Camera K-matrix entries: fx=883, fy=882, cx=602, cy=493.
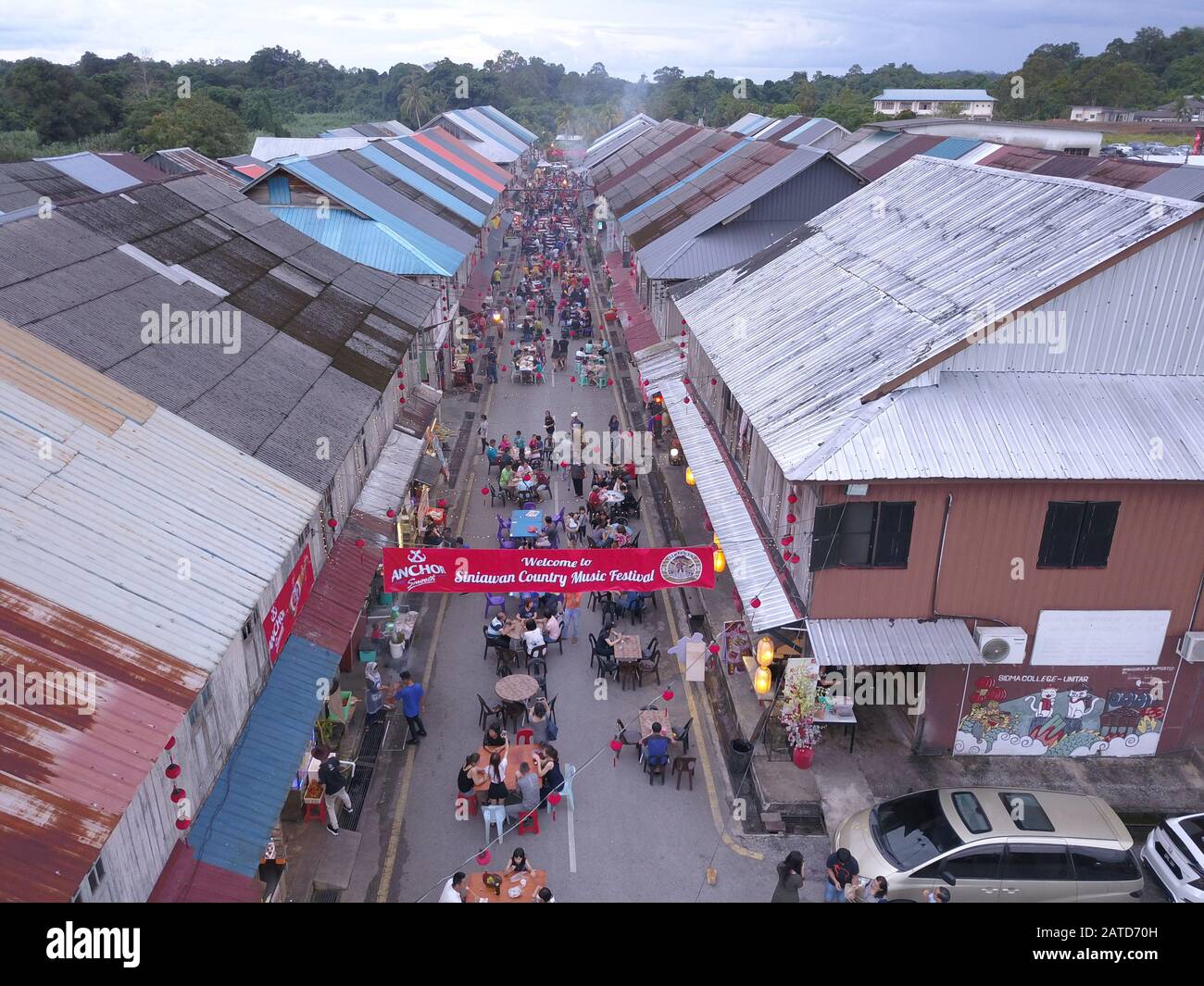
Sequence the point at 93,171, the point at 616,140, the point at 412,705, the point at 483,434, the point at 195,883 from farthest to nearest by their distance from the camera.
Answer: the point at 616,140
the point at 93,171
the point at 483,434
the point at 412,705
the point at 195,883

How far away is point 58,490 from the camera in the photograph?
10531mm

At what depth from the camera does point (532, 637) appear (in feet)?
60.5

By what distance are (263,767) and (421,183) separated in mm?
40192

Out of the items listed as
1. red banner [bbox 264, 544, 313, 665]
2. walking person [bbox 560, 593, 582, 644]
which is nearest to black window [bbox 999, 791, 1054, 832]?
walking person [bbox 560, 593, 582, 644]

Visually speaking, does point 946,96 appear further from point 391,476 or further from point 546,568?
point 546,568

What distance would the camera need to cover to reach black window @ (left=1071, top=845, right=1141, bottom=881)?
12.5m

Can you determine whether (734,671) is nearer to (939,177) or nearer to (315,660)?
(315,660)

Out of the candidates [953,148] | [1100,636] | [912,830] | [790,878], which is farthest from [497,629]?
[953,148]

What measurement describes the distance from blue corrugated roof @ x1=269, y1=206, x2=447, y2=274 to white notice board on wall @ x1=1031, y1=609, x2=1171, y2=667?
76.7 ft

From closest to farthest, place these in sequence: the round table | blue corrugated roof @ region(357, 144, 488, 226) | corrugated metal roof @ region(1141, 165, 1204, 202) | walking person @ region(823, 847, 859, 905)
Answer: walking person @ region(823, 847, 859, 905)
the round table
corrugated metal roof @ region(1141, 165, 1204, 202)
blue corrugated roof @ region(357, 144, 488, 226)

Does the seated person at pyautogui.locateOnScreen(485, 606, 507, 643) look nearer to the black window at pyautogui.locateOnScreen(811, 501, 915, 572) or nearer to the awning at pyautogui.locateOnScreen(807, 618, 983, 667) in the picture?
the awning at pyautogui.locateOnScreen(807, 618, 983, 667)

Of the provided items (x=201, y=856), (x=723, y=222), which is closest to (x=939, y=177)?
(x=723, y=222)

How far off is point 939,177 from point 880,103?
103154 mm
